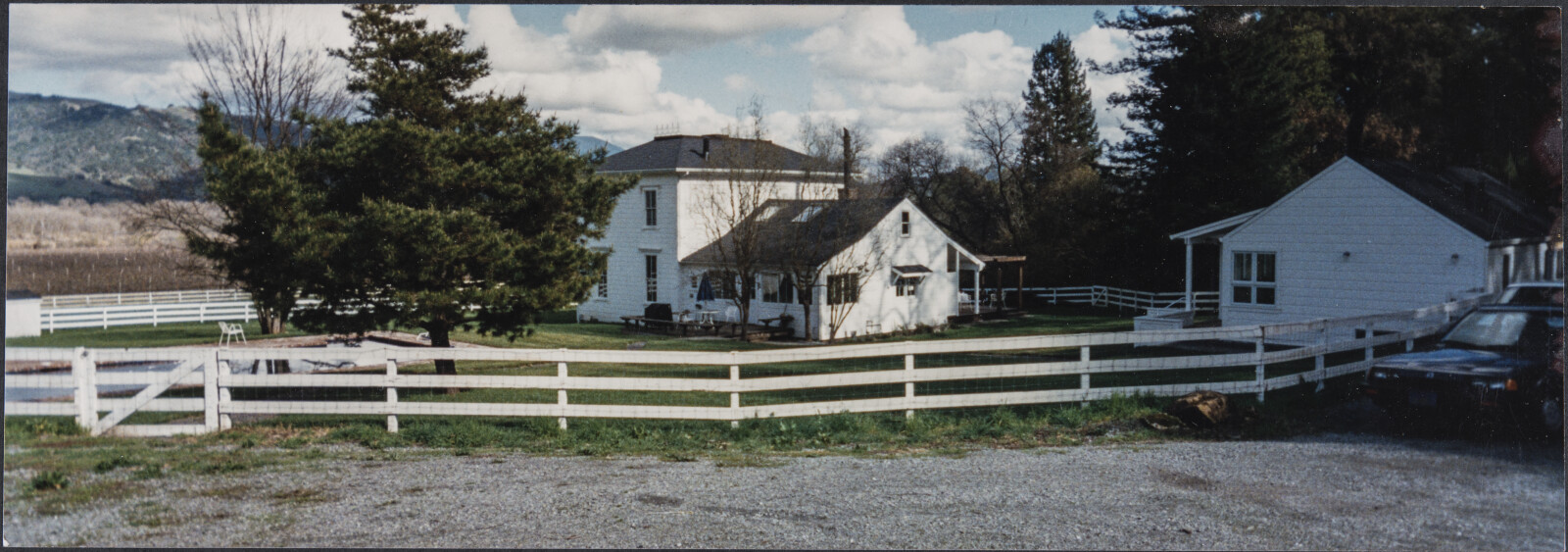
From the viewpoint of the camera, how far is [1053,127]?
7742 mm

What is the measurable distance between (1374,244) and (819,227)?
15.4 feet

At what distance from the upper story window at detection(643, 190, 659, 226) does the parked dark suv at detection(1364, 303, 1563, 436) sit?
7.94 meters

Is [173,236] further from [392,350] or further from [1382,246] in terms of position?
[1382,246]

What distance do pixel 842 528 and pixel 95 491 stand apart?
477 cm

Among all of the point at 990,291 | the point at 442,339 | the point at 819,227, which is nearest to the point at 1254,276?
the point at 990,291

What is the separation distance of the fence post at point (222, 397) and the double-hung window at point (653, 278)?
14.1 ft

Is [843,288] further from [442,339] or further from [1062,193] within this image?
[442,339]

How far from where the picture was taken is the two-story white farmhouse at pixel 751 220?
→ 8102 millimetres

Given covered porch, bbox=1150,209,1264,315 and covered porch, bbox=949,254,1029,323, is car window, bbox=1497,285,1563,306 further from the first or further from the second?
covered porch, bbox=949,254,1029,323

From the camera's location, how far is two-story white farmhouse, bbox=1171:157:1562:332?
21.2 ft

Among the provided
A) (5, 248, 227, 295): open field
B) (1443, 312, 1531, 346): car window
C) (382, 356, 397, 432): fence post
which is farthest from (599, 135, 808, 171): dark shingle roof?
(1443, 312, 1531, 346): car window

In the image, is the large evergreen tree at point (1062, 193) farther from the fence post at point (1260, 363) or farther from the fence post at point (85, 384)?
the fence post at point (85, 384)

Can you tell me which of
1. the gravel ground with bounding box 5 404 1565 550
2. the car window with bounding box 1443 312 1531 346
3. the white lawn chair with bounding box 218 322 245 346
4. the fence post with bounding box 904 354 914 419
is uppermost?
the car window with bounding box 1443 312 1531 346

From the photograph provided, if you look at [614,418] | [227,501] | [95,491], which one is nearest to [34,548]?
[95,491]
